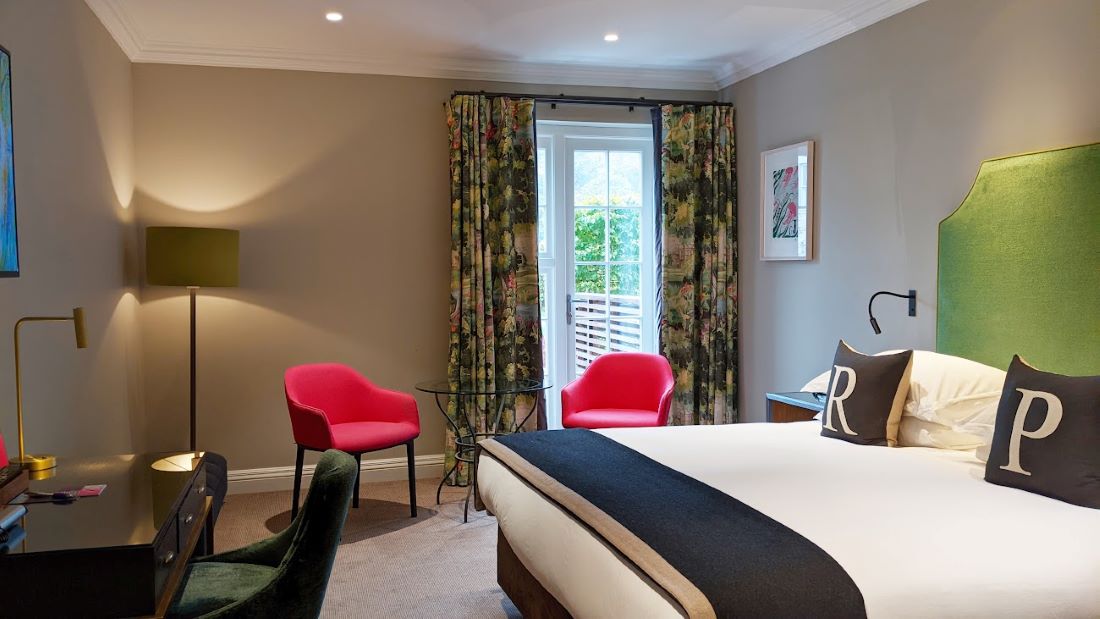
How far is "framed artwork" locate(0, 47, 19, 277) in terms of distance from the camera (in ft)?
8.71

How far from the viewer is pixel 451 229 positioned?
5.25 m

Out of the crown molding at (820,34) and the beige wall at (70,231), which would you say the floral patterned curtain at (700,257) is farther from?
the beige wall at (70,231)

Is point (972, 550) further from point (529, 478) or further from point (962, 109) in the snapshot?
point (962, 109)

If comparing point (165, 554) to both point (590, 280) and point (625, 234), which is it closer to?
point (590, 280)

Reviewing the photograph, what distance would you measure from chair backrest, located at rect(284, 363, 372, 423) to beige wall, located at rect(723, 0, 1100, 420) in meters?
2.51

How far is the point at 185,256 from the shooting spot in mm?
4434

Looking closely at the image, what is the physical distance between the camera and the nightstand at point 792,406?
420 centimetres

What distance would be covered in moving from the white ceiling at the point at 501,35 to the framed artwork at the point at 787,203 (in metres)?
0.59

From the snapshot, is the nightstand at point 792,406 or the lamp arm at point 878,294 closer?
the lamp arm at point 878,294

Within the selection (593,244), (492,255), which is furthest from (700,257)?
(492,255)

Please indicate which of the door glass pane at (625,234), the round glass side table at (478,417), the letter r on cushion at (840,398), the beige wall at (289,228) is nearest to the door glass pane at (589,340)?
the round glass side table at (478,417)

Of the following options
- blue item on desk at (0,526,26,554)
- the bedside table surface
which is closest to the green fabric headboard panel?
the bedside table surface

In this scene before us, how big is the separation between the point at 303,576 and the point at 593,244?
A: 156 inches

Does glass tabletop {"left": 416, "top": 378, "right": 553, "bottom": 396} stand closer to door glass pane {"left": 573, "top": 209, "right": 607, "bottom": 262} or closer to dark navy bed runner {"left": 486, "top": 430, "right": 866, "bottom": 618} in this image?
door glass pane {"left": 573, "top": 209, "right": 607, "bottom": 262}
